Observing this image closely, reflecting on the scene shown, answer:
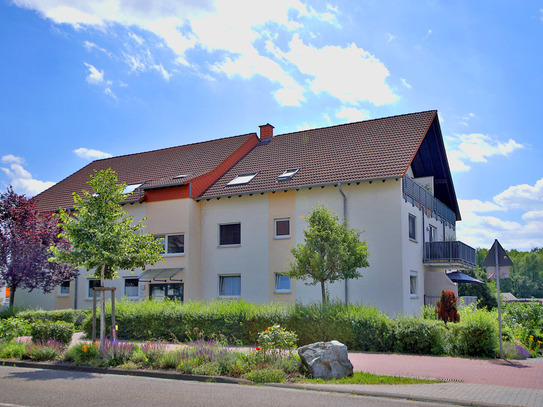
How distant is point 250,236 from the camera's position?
24.0m

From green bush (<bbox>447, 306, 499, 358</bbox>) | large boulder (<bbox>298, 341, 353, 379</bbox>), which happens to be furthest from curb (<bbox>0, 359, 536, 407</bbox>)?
green bush (<bbox>447, 306, 499, 358</bbox>)

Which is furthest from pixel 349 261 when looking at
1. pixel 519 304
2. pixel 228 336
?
pixel 519 304

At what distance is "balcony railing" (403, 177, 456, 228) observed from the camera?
22141mm

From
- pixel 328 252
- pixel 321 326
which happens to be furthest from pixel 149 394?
pixel 328 252

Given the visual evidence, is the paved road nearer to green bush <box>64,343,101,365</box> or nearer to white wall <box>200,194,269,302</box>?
green bush <box>64,343,101,365</box>

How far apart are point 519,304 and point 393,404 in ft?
41.1

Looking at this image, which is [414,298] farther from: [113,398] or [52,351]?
[113,398]

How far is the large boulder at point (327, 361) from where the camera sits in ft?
33.8

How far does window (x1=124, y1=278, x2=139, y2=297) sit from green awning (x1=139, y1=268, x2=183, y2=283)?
1.20 meters

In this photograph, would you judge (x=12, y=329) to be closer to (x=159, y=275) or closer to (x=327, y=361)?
(x=159, y=275)

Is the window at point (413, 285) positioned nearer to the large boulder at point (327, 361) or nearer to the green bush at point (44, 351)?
the large boulder at point (327, 361)

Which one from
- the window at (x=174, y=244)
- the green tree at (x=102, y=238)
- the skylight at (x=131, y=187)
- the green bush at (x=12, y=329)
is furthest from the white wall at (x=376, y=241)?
the green bush at (x=12, y=329)

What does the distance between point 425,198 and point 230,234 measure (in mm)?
9230

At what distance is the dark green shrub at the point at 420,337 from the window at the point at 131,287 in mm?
15333
